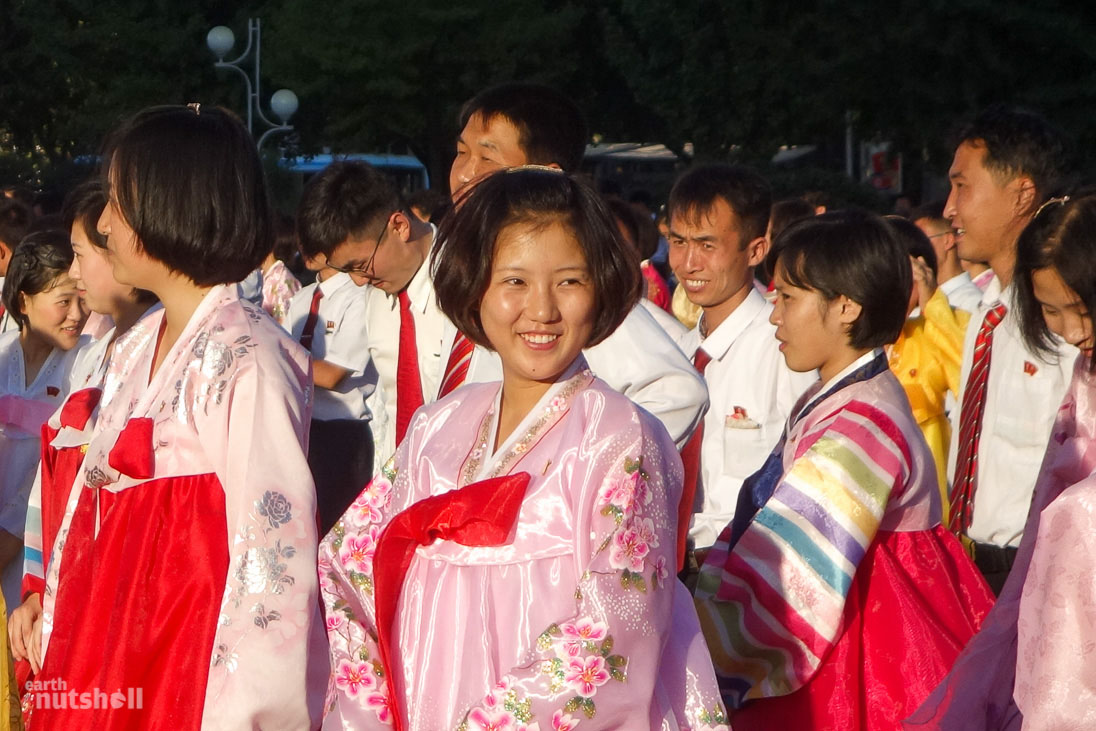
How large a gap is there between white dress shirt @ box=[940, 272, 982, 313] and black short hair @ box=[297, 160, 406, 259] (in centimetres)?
320

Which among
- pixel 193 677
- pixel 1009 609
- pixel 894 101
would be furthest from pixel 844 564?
pixel 894 101

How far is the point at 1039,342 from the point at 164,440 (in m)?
1.88

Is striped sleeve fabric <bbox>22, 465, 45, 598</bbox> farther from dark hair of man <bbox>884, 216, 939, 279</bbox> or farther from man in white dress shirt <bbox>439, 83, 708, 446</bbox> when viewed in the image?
dark hair of man <bbox>884, 216, 939, 279</bbox>

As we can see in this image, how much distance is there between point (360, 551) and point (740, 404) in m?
2.29

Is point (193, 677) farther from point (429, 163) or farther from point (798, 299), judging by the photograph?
point (429, 163)

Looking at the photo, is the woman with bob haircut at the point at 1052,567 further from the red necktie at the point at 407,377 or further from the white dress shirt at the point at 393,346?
the red necktie at the point at 407,377

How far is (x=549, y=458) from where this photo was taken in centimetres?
266

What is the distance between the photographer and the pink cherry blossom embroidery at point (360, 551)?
273cm

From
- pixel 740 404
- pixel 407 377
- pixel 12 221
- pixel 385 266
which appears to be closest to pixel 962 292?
pixel 740 404

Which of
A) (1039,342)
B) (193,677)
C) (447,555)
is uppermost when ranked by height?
(1039,342)

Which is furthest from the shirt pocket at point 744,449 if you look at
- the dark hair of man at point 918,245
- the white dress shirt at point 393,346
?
the dark hair of man at point 918,245

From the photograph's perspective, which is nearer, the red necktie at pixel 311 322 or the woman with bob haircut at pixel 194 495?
the woman with bob haircut at pixel 194 495

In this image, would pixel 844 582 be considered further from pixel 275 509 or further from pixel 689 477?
pixel 275 509

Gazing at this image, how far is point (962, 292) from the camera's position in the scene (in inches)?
312
